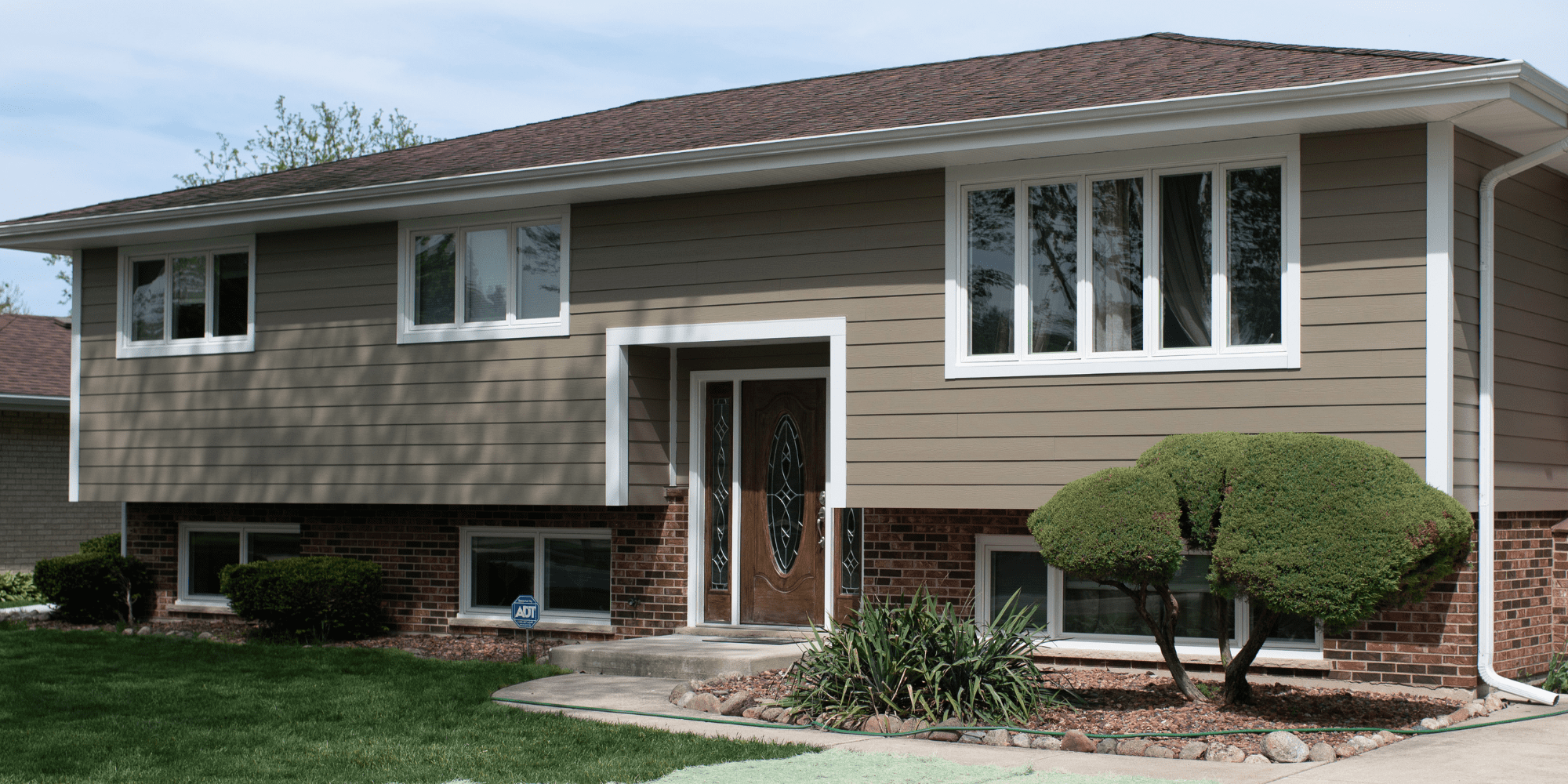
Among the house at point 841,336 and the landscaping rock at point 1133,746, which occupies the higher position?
the house at point 841,336

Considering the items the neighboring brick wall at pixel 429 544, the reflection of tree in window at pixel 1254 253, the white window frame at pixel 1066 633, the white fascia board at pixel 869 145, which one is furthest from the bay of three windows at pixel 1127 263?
the neighboring brick wall at pixel 429 544

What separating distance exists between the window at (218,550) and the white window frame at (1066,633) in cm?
666

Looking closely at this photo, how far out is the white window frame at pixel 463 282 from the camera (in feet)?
35.8

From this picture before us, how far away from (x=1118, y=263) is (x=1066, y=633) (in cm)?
265

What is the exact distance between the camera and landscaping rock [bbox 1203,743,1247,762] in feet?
20.3

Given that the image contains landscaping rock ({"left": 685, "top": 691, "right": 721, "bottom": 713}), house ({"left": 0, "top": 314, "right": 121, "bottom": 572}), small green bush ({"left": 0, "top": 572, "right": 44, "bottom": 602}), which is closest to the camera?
landscaping rock ({"left": 685, "top": 691, "right": 721, "bottom": 713})

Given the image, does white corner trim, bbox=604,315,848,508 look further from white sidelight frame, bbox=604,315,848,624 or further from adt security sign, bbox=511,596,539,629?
adt security sign, bbox=511,596,539,629

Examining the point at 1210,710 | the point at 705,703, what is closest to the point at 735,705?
the point at 705,703

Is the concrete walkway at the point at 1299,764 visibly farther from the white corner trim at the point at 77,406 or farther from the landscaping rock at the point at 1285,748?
the white corner trim at the point at 77,406

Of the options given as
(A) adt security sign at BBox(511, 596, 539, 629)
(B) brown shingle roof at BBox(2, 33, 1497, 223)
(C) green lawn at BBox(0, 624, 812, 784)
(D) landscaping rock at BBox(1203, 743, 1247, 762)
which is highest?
(B) brown shingle roof at BBox(2, 33, 1497, 223)

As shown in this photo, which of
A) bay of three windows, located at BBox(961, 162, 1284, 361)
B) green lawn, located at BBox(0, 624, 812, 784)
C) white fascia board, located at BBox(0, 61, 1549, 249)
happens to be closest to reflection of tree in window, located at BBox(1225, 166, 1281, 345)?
bay of three windows, located at BBox(961, 162, 1284, 361)

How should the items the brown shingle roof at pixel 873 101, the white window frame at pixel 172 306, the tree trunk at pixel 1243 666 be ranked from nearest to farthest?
the tree trunk at pixel 1243 666 → the brown shingle roof at pixel 873 101 → the white window frame at pixel 172 306

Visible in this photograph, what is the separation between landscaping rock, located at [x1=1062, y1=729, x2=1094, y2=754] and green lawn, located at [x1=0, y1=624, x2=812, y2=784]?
4.47ft

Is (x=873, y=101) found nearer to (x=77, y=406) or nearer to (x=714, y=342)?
(x=714, y=342)
